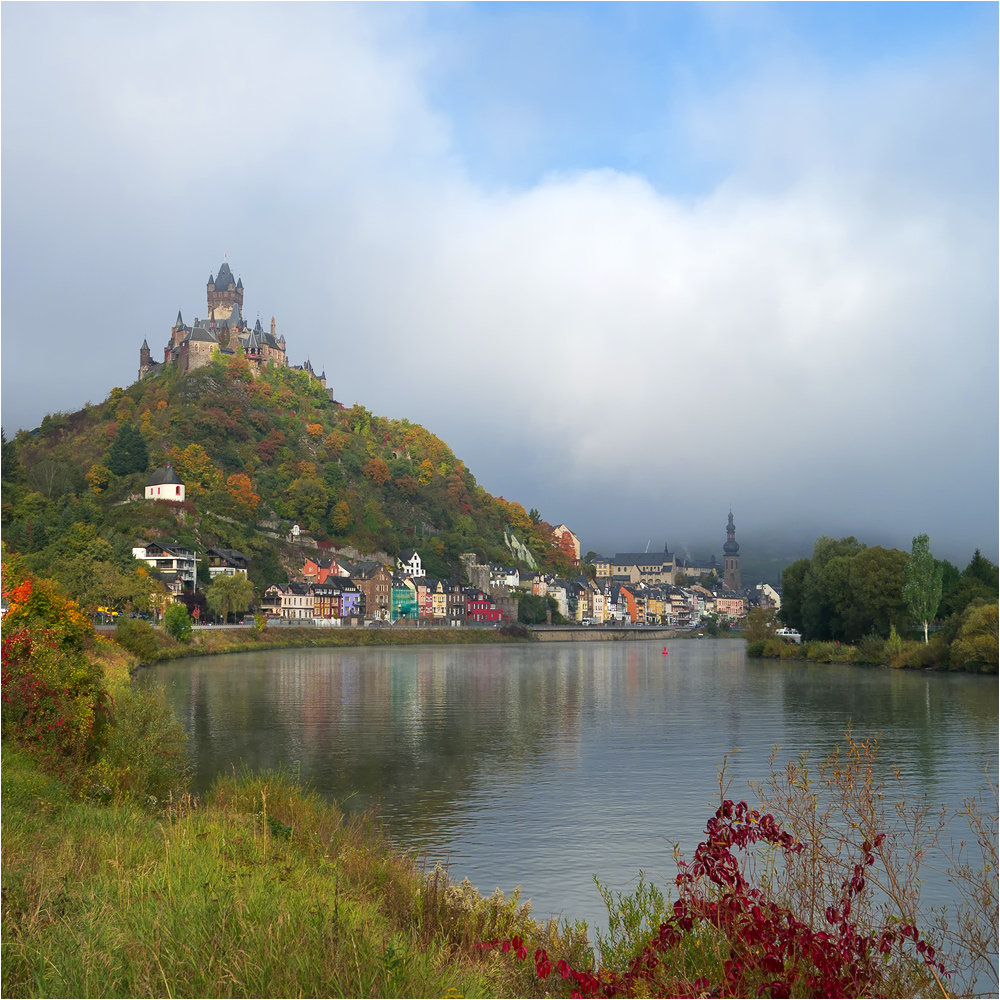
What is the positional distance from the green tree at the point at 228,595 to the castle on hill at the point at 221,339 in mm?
66800

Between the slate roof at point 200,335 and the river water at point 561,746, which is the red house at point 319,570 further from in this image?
the river water at point 561,746

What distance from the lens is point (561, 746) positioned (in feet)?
92.4

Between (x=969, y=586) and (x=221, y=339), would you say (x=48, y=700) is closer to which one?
(x=969, y=586)

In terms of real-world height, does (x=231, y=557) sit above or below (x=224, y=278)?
below

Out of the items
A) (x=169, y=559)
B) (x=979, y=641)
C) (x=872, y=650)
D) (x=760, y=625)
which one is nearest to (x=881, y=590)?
(x=872, y=650)

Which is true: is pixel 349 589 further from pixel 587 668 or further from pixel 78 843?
pixel 78 843

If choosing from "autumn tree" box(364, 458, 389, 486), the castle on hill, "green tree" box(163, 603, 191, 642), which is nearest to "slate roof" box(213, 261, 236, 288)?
the castle on hill

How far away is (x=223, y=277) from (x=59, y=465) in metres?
71.7

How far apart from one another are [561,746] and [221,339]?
15828 cm

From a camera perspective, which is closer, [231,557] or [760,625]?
[760,625]

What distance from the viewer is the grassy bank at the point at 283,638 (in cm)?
6412

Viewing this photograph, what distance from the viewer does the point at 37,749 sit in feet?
46.0

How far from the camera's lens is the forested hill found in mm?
115413

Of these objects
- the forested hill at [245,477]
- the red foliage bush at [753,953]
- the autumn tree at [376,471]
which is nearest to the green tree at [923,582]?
the red foliage bush at [753,953]
